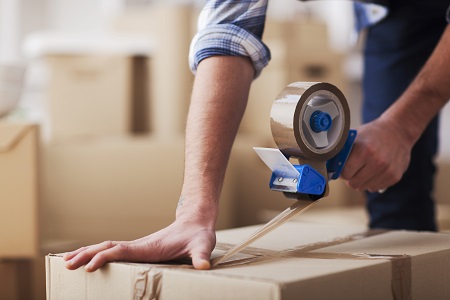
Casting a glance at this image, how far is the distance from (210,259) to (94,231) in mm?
1391

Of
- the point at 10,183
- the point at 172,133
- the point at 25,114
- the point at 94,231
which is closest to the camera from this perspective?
the point at 10,183

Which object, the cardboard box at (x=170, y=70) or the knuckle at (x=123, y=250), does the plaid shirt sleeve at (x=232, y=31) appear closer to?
the knuckle at (x=123, y=250)

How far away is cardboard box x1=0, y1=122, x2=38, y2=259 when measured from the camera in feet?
5.05

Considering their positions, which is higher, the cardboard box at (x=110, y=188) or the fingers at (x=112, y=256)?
the cardboard box at (x=110, y=188)

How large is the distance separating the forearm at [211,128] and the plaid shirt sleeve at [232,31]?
0.02 m

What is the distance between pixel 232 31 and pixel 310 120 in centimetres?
20

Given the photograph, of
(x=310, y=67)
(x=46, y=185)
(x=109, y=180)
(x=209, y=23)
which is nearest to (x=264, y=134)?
(x=310, y=67)

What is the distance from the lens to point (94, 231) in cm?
223

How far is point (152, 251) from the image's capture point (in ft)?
2.90

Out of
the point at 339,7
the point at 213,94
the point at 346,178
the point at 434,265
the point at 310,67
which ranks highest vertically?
the point at 339,7

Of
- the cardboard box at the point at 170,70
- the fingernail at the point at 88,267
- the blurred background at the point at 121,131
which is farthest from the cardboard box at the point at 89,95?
the fingernail at the point at 88,267

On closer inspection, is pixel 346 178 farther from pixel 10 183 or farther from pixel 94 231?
pixel 94 231

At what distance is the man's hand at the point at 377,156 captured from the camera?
107cm

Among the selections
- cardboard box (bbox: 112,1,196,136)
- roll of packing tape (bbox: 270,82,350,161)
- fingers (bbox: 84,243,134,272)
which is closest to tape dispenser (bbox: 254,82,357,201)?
roll of packing tape (bbox: 270,82,350,161)
